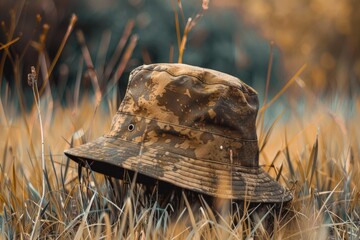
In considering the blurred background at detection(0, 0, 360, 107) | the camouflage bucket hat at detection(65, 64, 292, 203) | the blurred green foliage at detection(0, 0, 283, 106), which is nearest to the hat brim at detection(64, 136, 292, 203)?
the camouflage bucket hat at detection(65, 64, 292, 203)

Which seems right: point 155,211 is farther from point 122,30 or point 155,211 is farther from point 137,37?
point 122,30

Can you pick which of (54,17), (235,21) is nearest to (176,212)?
(54,17)

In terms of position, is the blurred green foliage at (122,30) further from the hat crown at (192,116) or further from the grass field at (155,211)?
the hat crown at (192,116)

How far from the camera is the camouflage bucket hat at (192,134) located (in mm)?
1854

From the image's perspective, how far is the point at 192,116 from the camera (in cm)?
192

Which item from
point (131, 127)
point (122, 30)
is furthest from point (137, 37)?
point (131, 127)

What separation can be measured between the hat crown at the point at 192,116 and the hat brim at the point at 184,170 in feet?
0.10

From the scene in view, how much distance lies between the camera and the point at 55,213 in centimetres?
206

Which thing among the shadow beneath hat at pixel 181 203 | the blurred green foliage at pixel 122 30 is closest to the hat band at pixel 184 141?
the shadow beneath hat at pixel 181 203

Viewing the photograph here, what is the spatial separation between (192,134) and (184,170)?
0.13m

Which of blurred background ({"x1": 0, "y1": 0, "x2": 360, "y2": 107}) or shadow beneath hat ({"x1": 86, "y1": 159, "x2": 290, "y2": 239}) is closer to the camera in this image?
shadow beneath hat ({"x1": 86, "y1": 159, "x2": 290, "y2": 239})

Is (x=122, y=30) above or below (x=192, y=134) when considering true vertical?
above

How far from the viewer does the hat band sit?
1.90 meters

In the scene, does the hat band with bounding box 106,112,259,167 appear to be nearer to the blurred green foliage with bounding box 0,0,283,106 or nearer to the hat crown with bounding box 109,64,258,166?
the hat crown with bounding box 109,64,258,166
